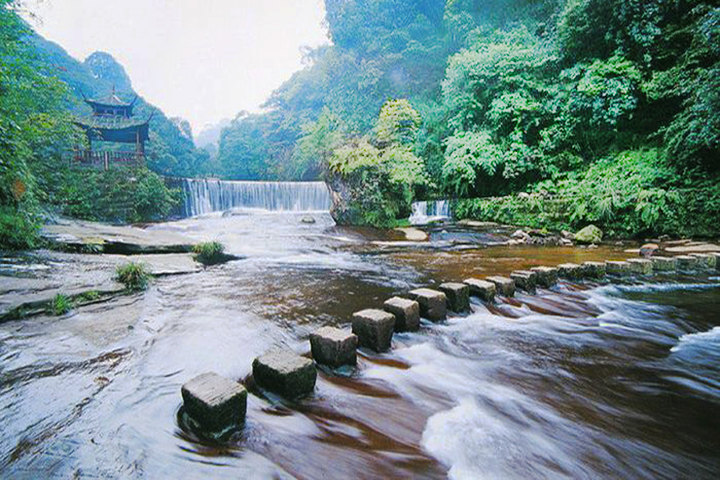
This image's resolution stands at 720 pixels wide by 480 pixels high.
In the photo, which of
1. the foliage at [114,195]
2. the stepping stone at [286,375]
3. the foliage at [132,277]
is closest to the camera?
the stepping stone at [286,375]

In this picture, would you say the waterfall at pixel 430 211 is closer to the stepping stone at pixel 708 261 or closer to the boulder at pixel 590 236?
the boulder at pixel 590 236

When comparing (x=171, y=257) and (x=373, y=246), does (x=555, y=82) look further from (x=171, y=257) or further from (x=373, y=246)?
(x=171, y=257)

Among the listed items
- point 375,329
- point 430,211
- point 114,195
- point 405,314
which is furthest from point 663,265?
point 114,195

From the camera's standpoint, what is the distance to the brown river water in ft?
4.60

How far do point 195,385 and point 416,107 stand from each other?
20.1 meters

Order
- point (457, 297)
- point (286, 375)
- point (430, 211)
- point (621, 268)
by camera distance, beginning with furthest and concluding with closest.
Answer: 1. point (430, 211)
2. point (621, 268)
3. point (457, 297)
4. point (286, 375)

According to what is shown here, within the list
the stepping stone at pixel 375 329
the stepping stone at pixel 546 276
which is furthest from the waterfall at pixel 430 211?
the stepping stone at pixel 375 329

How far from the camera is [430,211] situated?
47.0 ft

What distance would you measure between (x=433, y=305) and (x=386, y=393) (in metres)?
1.19

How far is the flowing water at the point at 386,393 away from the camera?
1.40m

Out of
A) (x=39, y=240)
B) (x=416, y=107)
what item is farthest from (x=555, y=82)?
(x=39, y=240)

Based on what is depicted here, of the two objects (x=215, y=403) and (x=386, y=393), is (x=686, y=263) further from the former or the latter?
(x=215, y=403)

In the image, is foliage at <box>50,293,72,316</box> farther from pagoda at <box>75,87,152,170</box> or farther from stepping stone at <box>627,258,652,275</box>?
pagoda at <box>75,87,152,170</box>

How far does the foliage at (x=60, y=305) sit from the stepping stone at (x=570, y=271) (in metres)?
5.81
